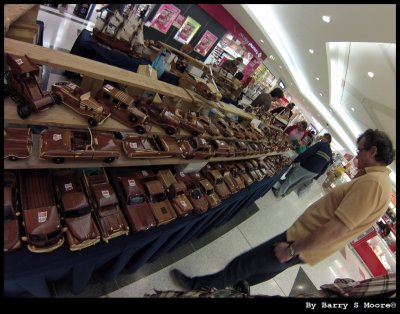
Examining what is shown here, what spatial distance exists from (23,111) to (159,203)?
48.8 inches

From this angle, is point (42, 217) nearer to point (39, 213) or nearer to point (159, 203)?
point (39, 213)

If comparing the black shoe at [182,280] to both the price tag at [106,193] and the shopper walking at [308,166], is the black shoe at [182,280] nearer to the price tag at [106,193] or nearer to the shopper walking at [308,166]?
the price tag at [106,193]

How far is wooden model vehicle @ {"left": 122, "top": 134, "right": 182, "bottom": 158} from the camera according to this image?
2010 millimetres

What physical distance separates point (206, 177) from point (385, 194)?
73.9 inches

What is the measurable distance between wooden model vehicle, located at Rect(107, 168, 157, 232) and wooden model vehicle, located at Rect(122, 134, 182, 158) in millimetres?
275

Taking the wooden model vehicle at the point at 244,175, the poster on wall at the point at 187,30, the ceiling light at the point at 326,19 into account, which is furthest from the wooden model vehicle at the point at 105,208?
the poster on wall at the point at 187,30

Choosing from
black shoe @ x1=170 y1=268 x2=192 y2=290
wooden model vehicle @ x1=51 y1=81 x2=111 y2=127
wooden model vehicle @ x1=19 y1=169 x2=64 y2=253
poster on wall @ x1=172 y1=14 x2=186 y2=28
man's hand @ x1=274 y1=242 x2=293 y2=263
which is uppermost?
poster on wall @ x1=172 y1=14 x2=186 y2=28

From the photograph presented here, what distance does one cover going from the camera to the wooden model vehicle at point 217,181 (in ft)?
9.97

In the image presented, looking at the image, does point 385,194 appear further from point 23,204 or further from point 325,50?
point 325,50

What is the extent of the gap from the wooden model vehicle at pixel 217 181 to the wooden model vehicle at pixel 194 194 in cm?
34

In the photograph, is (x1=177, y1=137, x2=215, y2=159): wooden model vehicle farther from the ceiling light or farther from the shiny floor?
the ceiling light

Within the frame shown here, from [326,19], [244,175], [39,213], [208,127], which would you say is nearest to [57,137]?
[39,213]

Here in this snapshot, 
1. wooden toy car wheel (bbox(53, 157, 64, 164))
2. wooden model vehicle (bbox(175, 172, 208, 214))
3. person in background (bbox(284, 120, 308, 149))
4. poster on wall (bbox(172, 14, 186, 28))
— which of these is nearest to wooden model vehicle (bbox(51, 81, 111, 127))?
wooden toy car wheel (bbox(53, 157, 64, 164))
